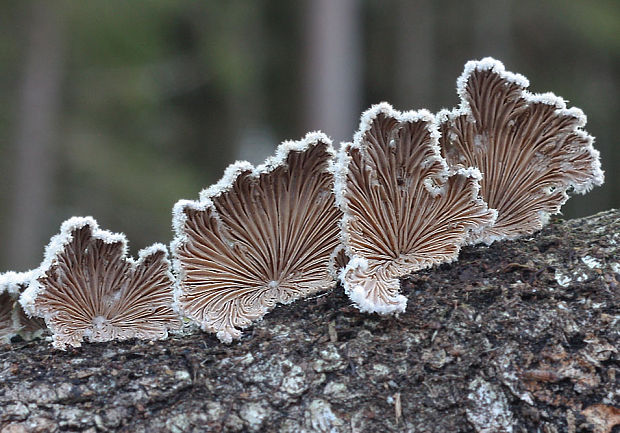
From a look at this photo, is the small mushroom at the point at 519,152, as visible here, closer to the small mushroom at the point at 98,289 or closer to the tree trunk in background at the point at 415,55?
the small mushroom at the point at 98,289

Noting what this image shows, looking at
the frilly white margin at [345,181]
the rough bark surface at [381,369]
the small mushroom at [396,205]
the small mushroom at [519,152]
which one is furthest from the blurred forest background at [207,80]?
the rough bark surface at [381,369]

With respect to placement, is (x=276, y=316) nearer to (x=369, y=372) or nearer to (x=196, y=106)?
(x=369, y=372)

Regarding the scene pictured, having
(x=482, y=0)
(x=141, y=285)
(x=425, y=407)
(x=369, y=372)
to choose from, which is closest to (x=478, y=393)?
(x=425, y=407)

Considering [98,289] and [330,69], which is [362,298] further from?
[330,69]

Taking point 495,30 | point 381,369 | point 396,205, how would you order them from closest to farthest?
point 381,369 < point 396,205 < point 495,30

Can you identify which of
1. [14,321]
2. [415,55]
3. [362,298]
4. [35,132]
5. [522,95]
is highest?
[415,55]

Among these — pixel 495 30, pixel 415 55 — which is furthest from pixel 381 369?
pixel 415 55

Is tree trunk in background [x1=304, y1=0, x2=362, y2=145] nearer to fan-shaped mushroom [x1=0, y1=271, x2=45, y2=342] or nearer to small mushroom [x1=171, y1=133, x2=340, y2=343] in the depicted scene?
small mushroom [x1=171, y1=133, x2=340, y2=343]

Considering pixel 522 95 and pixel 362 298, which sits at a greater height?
pixel 522 95
